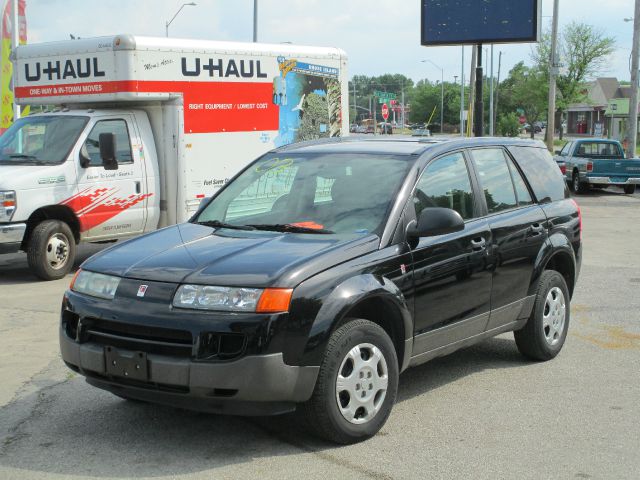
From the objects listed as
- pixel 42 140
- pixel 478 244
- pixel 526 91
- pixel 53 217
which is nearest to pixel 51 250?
pixel 53 217

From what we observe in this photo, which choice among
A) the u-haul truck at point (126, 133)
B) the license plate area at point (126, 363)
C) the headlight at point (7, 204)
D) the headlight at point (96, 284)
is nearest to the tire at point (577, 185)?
the u-haul truck at point (126, 133)

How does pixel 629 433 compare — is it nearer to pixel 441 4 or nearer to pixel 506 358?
pixel 506 358

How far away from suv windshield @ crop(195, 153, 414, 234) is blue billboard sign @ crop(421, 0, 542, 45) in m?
15.4

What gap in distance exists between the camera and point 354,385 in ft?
16.2

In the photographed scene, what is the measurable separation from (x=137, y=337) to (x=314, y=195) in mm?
1608

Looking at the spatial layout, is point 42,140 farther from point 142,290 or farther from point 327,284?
point 327,284

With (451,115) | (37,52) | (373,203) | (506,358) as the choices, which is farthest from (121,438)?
(451,115)

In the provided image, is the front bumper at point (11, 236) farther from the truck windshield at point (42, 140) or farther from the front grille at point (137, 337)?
the front grille at point (137, 337)

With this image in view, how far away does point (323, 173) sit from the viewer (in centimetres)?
596

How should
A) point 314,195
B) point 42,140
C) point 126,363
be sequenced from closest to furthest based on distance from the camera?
point 126,363, point 314,195, point 42,140

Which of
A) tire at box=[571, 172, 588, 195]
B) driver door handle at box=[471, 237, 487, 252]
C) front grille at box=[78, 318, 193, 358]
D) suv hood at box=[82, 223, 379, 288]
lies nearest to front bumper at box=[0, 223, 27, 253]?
suv hood at box=[82, 223, 379, 288]

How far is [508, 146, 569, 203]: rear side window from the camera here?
6.95 metres

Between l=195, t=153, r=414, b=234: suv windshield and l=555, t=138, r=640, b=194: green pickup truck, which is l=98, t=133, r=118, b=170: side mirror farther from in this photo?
l=555, t=138, r=640, b=194: green pickup truck

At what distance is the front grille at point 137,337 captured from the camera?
4637 mm
